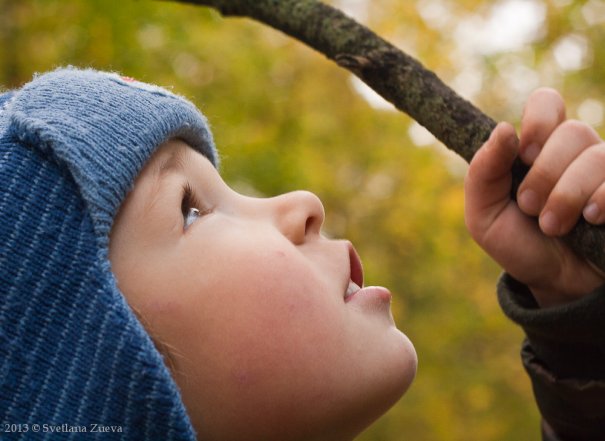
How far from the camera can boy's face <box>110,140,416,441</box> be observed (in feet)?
4.67

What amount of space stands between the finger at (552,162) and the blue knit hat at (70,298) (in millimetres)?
784

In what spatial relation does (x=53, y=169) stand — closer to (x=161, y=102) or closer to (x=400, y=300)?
(x=161, y=102)

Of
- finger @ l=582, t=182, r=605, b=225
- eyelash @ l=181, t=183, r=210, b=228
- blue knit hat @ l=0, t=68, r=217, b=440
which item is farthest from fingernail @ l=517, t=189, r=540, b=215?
blue knit hat @ l=0, t=68, r=217, b=440

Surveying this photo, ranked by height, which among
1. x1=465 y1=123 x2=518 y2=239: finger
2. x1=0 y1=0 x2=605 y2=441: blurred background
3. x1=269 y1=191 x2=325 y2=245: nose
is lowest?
x1=0 y1=0 x2=605 y2=441: blurred background

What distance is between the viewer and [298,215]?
5.31 feet

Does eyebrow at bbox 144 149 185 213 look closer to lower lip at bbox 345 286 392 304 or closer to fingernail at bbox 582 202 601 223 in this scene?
lower lip at bbox 345 286 392 304

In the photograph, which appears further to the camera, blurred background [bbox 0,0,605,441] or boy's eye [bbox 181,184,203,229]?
blurred background [bbox 0,0,605,441]

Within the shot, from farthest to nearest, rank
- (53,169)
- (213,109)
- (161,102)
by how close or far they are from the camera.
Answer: (213,109), (161,102), (53,169)

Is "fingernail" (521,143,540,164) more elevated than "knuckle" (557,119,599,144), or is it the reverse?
"knuckle" (557,119,599,144)

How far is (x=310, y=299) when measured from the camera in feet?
4.86

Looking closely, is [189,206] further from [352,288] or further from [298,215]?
[352,288]

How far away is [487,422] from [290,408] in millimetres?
9510

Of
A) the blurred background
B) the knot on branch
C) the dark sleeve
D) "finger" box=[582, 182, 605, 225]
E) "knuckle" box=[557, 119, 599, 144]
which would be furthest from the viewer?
the blurred background

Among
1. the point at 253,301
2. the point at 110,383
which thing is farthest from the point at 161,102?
the point at 110,383
